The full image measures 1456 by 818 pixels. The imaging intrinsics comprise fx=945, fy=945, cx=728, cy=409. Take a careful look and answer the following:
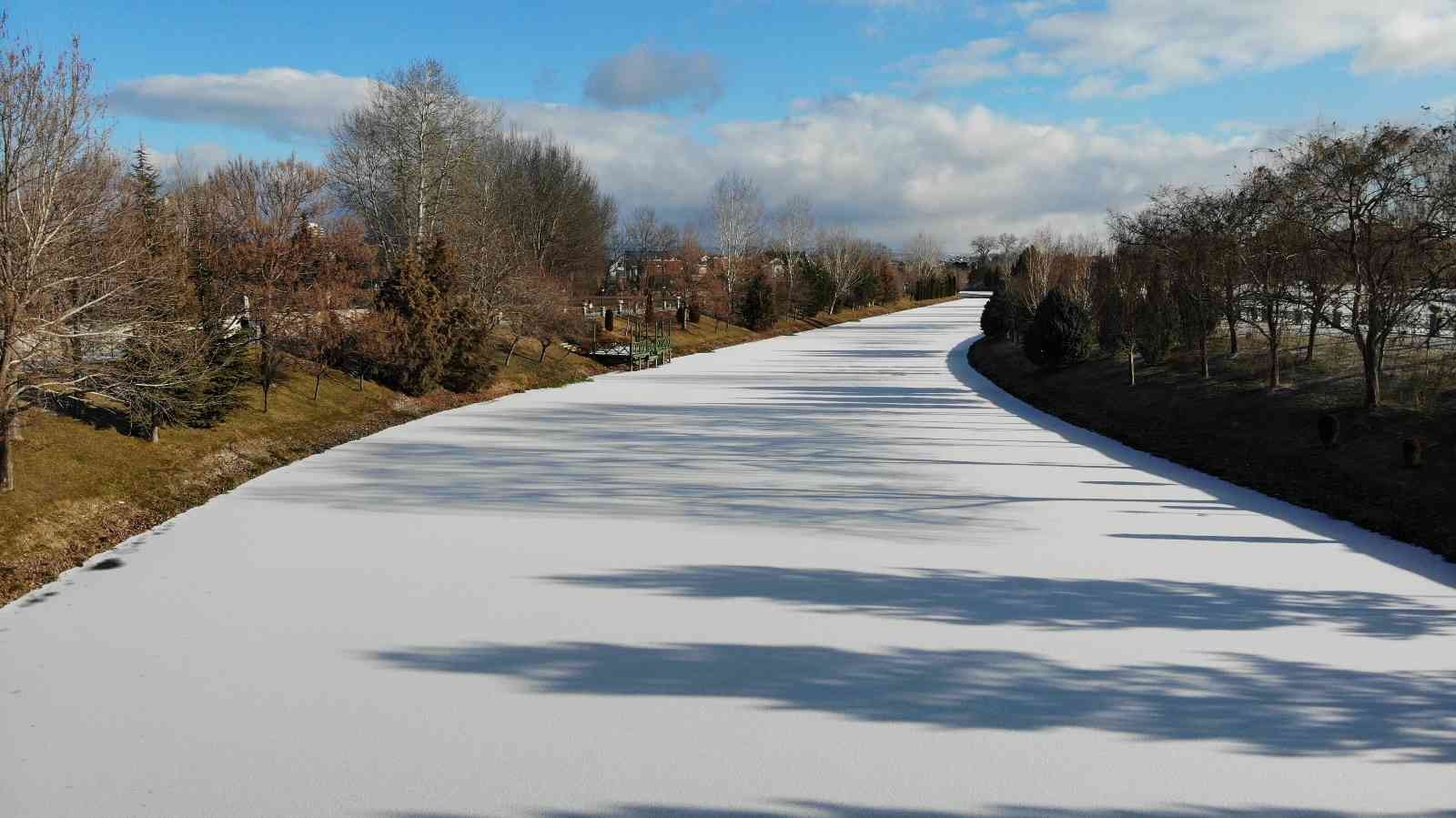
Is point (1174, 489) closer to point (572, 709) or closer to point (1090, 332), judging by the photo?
point (572, 709)

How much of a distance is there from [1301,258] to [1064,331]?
34.2ft

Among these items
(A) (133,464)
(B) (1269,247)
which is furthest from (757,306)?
(A) (133,464)

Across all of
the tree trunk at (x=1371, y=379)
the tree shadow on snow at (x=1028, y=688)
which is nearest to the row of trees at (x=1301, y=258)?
the tree trunk at (x=1371, y=379)

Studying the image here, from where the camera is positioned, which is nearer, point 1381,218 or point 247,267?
point 1381,218

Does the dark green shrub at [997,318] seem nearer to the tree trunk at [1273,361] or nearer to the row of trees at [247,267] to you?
the row of trees at [247,267]

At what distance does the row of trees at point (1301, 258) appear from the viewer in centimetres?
1473

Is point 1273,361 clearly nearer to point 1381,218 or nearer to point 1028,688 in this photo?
point 1381,218

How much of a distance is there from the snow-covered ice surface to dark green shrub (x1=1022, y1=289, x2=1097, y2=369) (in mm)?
16057

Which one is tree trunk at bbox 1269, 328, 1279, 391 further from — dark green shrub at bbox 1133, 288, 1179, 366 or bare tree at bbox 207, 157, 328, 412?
bare tree at bbox 207, 157, 328, 412

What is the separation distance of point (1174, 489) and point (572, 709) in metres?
10.7

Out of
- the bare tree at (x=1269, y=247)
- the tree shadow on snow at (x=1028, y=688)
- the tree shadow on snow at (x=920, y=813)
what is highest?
the bare tree at (x=1269, y=247)

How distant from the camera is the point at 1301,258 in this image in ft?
60.5

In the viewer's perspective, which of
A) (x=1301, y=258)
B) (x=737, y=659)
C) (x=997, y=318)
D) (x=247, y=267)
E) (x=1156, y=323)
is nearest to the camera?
(x=737, y=659)

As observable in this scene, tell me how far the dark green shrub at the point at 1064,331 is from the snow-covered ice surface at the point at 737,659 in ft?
52.7
